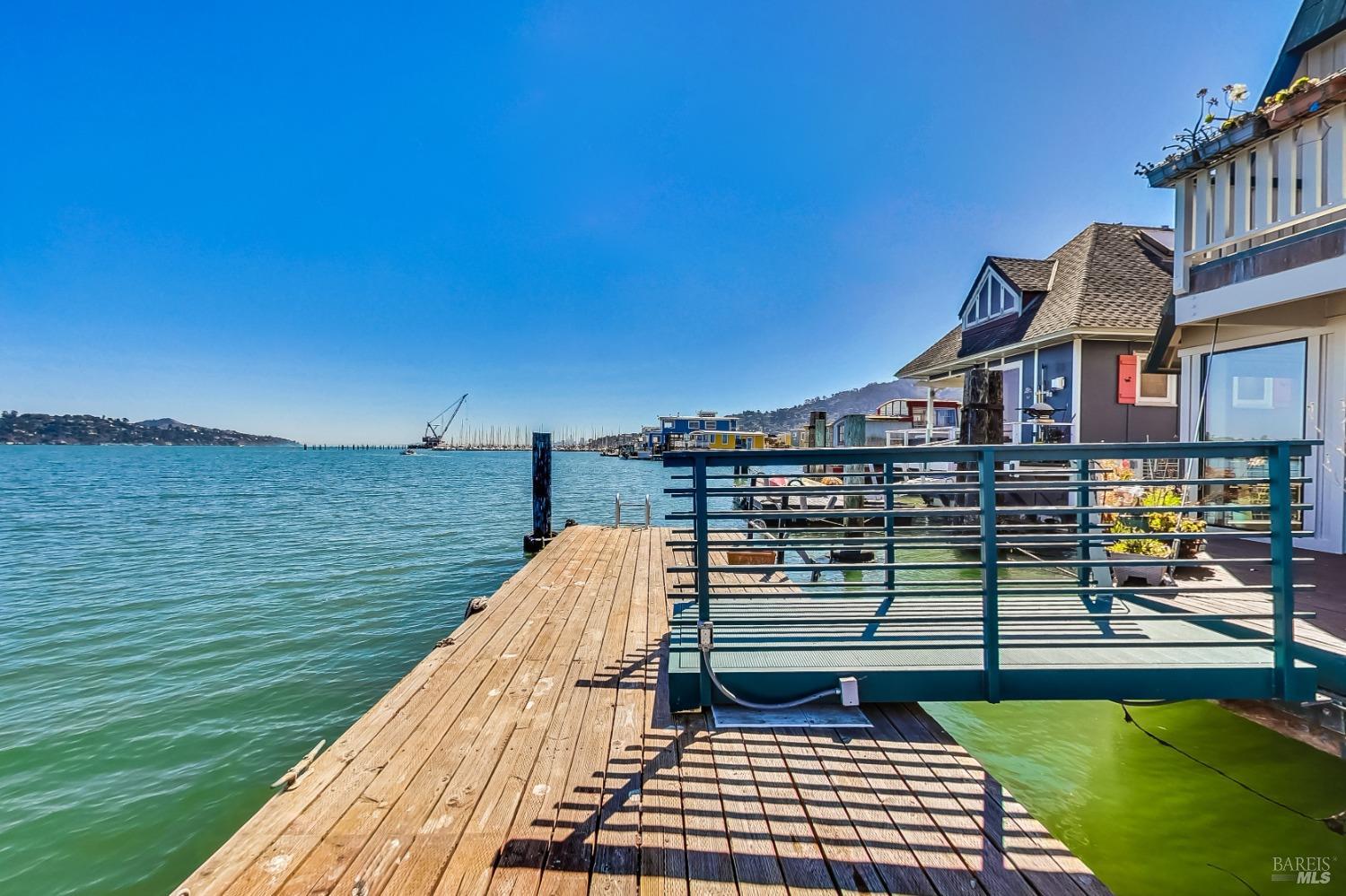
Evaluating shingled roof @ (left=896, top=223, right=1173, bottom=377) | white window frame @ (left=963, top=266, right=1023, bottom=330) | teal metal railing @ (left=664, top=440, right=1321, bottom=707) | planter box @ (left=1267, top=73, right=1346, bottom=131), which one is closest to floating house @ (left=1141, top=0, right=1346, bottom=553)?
planter box @ (left=1267, top=73, right=1346, bottom=131)

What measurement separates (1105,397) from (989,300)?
5021mm

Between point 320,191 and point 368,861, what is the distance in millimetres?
23329

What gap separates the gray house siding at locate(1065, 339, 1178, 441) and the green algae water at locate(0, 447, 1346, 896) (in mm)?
9317

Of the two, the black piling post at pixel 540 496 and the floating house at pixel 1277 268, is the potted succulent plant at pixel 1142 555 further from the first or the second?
the black piling post at pixel 540 496

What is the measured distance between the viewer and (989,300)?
15.3 metres

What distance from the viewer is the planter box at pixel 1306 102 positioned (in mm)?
4242

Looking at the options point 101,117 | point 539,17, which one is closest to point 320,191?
point 101,117

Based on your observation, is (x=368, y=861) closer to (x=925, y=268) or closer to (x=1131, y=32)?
(x=1131, y=32)

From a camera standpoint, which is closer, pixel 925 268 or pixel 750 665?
pixel 750 665

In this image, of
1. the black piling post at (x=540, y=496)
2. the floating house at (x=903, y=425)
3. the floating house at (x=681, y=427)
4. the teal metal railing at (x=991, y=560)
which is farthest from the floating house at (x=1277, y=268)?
the floating house at (x=681, y=427)

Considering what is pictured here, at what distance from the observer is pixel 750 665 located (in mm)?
3057

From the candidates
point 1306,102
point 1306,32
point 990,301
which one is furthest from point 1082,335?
point 1306,102

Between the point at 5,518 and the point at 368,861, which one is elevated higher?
the point at 368,861

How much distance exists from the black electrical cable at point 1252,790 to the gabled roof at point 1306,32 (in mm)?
7291
